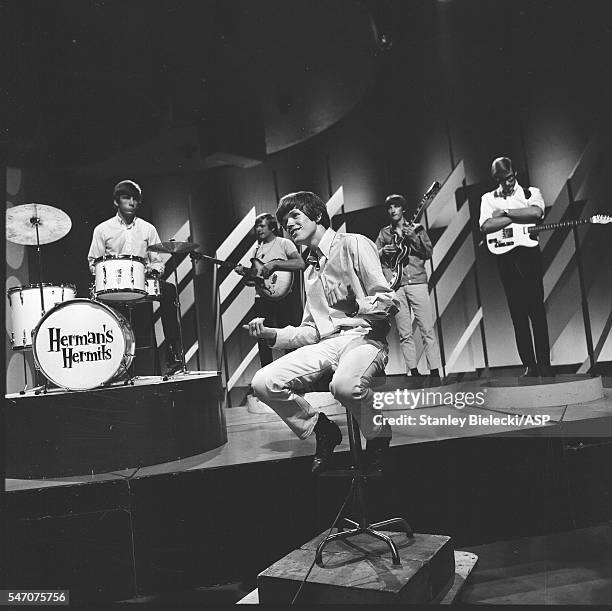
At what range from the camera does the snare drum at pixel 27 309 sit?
11.8ft

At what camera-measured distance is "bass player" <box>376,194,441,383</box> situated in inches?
176

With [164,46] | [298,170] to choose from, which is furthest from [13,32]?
[298,170]

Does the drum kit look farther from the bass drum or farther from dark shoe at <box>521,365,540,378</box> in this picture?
dark shoe at <box>521,365,540,378</box>

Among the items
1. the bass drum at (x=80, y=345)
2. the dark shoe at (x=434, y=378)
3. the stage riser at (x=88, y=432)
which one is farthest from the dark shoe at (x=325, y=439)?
the dark shoe at (x=434, y=378)

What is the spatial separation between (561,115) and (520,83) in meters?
0.40

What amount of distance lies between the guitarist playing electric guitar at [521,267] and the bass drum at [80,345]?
2.93 meters

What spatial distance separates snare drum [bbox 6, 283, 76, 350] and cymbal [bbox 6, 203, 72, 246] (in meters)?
0.34

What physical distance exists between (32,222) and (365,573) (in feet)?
10.2

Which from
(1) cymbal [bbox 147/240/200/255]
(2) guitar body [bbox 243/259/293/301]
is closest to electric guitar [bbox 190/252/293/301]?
(2) guitar body [bbox 243/259/293/301]

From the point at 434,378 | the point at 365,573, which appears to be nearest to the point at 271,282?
the point at 434,378

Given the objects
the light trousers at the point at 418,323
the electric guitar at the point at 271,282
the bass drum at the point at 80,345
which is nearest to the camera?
the bass drum at the point at 80,345

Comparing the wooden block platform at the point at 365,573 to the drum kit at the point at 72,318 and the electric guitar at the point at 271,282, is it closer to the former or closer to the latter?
the drum kit at the point at 72,318

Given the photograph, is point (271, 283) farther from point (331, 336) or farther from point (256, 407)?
point (331, 336)

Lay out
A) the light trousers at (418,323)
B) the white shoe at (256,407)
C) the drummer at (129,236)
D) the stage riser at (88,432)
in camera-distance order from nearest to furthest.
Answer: the stage riser at (88,432) < the drummer at (129,236) < the white shoe at (256,407) < the light trousers at (418,323)
